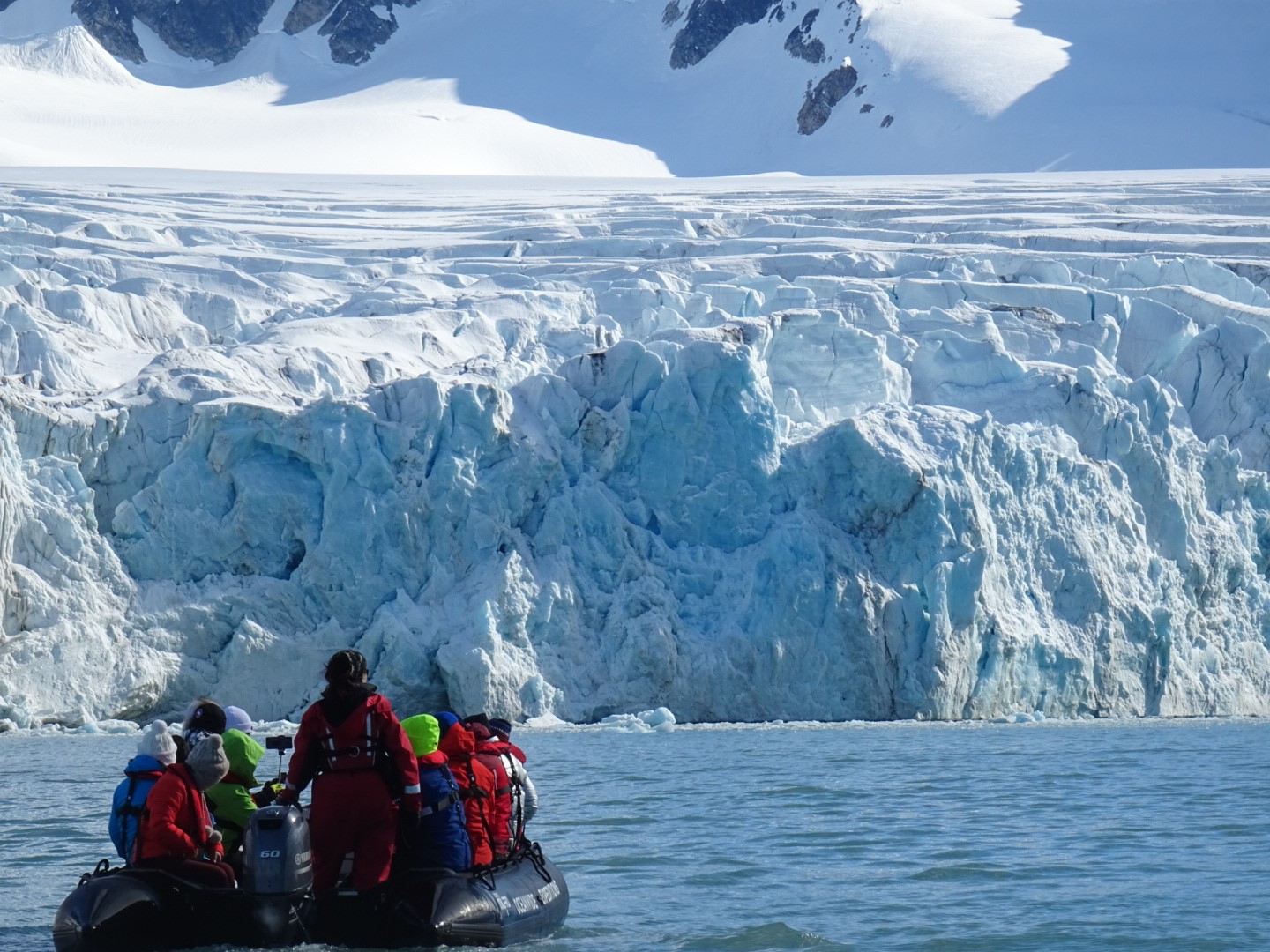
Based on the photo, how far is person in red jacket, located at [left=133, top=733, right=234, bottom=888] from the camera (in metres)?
6.95

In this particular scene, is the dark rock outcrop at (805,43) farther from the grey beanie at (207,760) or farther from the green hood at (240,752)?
the grey beanie at (207,760)

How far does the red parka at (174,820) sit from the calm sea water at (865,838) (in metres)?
0.85

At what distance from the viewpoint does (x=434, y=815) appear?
7234 millimetres

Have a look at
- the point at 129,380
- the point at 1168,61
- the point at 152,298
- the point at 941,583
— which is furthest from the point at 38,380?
the point at 1168,61

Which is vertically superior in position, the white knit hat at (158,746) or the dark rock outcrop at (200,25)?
the dark rock outcrop at (200,25)

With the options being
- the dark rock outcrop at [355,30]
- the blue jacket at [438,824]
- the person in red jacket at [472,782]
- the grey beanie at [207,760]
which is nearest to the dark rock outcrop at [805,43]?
the dark rock outcrop at [355,30]

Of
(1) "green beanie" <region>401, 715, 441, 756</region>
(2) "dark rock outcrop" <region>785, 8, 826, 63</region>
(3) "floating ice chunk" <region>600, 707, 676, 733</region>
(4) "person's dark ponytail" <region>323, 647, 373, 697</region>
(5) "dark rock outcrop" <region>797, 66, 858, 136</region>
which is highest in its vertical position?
(2) "dark rock outcrop" <region>785, 8, 826, 63</region>

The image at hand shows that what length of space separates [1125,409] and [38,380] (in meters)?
12.3

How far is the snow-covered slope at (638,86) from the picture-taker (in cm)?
5359

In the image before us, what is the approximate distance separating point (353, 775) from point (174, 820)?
763 millimetres

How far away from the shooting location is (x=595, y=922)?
8.19 metres

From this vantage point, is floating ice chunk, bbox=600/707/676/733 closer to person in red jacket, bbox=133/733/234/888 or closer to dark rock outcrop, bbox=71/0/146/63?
person in red jacket, bbox=133/733/234/888

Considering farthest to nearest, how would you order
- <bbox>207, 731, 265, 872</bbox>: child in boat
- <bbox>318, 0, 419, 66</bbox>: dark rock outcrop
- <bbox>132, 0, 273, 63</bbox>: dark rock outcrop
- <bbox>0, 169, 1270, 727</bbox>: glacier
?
<bbox>132, 0, 273, 63</bbox>: dark rock outcrop, <bbox>318, 0, 419, 66</bbox>: dark rock outcrop, <bbox>0, 169, 1270, 727</bbox>: glacier, <bbox>207, 731, 265, 872</bbox>: child in boat

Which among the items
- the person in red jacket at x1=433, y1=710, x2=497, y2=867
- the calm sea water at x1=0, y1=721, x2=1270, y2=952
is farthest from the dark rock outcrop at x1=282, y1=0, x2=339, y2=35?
the person in red jacket at x1=433, y1=710, x2=497, y2=867
